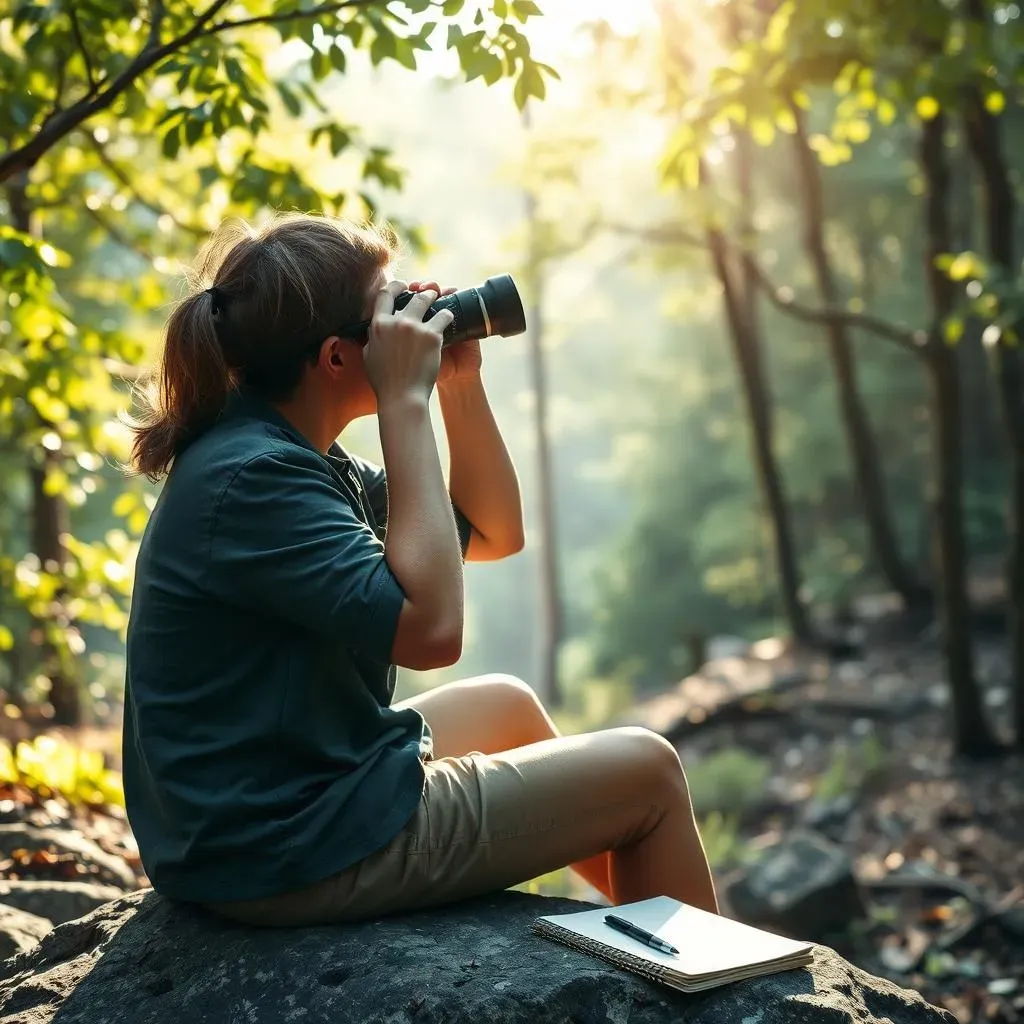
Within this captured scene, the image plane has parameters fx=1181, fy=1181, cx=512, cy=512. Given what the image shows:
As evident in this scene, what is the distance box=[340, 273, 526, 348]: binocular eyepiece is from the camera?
2432mm

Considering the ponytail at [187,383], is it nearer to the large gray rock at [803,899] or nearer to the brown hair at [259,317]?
the brown hair at [259,317]

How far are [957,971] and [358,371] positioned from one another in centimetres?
358

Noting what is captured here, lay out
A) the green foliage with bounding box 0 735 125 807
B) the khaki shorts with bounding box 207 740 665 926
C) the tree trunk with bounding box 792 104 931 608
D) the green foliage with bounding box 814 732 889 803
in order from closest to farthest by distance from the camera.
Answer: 1. the khaki shorts with bounding box 207 740 665 926
2. the green foliage with bounding box 0 735 125 807
3. the green foliage with bounding box 814 732 889 803
4. the tree trunk with bounding box 792 104 931 608

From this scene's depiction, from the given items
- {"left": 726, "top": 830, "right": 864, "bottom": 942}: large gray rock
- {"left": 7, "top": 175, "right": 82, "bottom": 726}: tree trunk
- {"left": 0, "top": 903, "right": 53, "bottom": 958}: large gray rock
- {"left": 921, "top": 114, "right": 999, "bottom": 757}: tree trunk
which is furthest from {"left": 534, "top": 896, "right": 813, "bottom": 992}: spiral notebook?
{"left": 921, "top": 114, "right": 999, "bottom": 757}: tree trunk

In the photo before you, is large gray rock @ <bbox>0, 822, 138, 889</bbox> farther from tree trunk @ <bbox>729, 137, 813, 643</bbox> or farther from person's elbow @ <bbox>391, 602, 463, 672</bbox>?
tree trunk @ <bbox>729, 137, 813, 643</bbox>

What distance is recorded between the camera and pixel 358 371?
2.27 m

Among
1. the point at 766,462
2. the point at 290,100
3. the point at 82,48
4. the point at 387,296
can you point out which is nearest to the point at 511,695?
the point at 387,296

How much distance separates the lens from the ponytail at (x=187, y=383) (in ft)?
7.10

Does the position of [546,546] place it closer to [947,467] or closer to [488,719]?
[947,467]

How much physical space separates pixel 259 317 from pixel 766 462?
332 inches

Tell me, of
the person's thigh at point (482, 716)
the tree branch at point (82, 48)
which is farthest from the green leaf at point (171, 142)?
the person's thigh at point (482, 716)

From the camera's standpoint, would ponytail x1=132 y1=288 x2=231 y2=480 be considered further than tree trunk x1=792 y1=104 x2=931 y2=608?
No

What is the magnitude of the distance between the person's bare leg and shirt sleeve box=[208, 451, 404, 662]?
642 millimetres

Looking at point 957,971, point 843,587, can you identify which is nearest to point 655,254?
point 957,971
